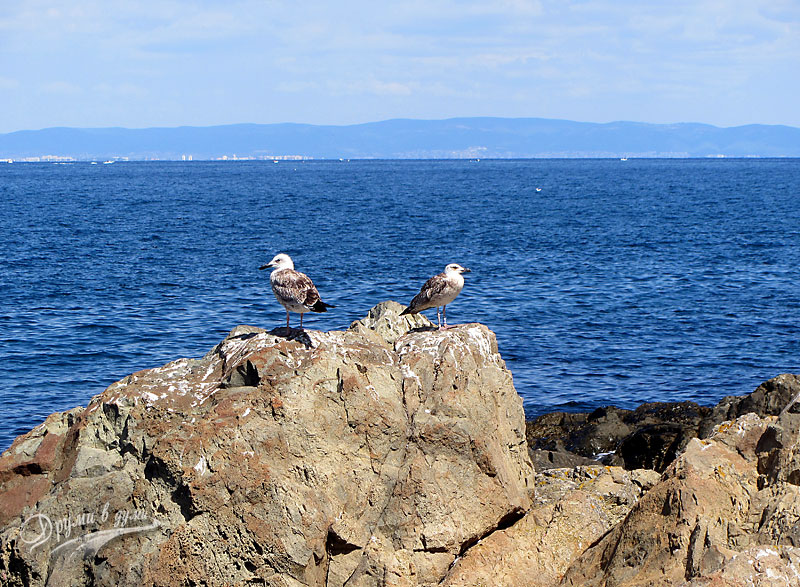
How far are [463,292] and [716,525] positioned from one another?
29.0 meters

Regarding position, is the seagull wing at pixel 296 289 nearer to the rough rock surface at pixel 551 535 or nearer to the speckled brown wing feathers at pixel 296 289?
the speckled brown wing feathers at pixel 296 289

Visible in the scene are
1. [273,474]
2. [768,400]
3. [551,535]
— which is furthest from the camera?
[768,400]

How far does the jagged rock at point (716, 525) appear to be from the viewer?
7203mm

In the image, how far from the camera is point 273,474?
9.15 metres

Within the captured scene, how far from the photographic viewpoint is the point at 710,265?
161 ft

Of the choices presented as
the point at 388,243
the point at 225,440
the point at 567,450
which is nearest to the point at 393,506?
the point at 225,440

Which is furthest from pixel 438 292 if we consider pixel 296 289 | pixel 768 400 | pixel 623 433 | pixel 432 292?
pixel 623 433

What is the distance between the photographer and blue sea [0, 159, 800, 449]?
998 inches

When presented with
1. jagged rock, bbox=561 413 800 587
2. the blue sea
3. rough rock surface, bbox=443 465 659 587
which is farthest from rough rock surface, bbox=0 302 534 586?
the blue sea

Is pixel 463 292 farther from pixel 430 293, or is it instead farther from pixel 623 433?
pixel 430 293

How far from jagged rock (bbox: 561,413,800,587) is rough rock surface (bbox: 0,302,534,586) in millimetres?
1893

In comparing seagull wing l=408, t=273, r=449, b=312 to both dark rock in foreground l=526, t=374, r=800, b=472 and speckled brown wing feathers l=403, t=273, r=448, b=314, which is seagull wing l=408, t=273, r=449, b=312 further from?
dark rock in foreground l=526, t=374, r=800, b=472

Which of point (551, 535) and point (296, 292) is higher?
point (296, 292)

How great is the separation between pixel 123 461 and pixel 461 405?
424cm
